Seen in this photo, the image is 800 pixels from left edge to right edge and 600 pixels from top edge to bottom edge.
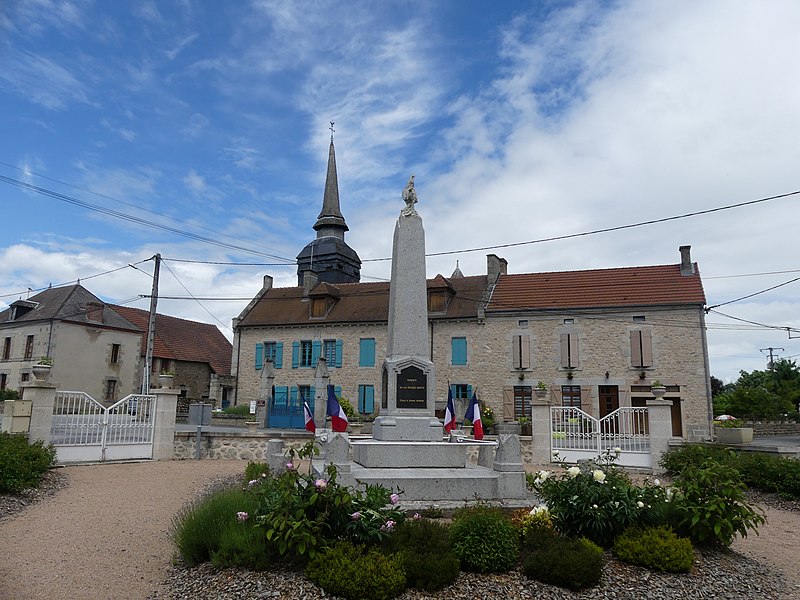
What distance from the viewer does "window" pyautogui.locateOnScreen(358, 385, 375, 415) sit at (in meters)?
27.6

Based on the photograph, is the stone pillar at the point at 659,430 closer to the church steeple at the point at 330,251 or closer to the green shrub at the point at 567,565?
the green shrub at the point at 567,565

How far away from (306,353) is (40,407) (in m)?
17.4

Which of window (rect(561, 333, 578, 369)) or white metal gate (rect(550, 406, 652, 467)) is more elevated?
window (rect(561, 333, 578, 369))

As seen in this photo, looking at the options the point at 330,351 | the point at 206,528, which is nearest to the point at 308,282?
the point at 330,351

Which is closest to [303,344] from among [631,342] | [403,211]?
[631,342]

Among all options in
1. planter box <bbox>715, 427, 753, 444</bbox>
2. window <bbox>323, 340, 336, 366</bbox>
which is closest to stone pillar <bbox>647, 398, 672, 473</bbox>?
planter box <bbox>715, 427, 753, 444</bbox>

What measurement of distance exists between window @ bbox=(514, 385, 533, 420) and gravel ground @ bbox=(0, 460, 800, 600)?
16.2 meters

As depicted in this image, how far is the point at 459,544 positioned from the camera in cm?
534

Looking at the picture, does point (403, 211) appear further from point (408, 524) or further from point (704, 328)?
point (704, 328)

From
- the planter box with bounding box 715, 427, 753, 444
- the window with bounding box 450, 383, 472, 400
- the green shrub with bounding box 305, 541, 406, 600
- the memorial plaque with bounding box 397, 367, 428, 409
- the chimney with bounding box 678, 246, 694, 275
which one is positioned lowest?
the green shrub with bounding box 305, 541, 406, 600

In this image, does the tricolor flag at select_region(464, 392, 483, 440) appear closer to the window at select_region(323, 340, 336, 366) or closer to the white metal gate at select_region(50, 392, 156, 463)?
the white metal gate at select_region(50, 392, 156, 463)

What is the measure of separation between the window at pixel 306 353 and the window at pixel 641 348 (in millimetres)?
14853

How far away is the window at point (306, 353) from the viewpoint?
29.3 m

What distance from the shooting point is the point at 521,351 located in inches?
1016
